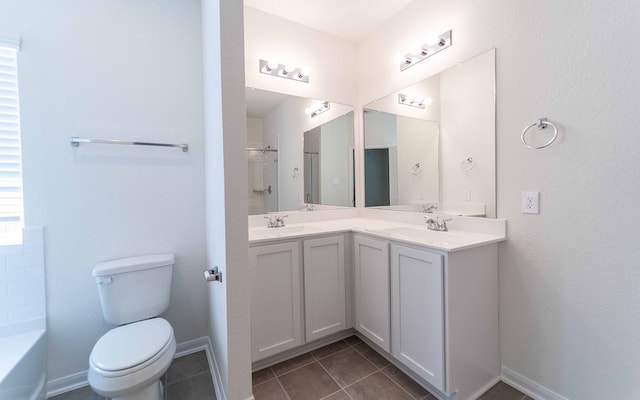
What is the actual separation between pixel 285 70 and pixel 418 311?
2155 millimetres

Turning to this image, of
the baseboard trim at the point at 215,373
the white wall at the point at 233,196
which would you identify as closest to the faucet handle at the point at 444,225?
the white wall at the point at 233,196

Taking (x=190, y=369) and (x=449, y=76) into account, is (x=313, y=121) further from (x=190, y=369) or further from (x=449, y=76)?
(x=190, y=369)

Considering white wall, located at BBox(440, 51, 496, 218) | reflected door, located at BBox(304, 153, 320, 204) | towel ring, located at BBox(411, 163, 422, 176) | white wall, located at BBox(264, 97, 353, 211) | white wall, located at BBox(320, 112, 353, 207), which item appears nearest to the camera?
white wall, located at BBox(440, 51, 496, 218)

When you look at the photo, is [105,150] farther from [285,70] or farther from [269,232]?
[285,70]

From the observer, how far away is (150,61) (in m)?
1.76

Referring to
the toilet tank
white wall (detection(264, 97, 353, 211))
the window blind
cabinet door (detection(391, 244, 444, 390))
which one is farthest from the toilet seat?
cabinet door (detection(391, 244, 444, 390))

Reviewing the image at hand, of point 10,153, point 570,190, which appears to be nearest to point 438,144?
point 570,190

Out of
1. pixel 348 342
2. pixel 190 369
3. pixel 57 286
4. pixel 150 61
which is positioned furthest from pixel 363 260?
pixel 150 61

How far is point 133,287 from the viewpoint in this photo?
1.57 meters

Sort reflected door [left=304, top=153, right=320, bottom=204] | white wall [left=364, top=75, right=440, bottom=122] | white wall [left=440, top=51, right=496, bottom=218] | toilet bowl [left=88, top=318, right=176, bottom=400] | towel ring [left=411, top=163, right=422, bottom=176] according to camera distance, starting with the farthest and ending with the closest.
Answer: reflected door [left=304, top=153, right=320, bottom=204]
towel ring [left=411, top=163, right=422, bottom=176]
white wall [left=364, top=75, right=440, bottom=122]
white wall [left=440, top=51, right=496, bottom=218]
toilet bowl [left=88, top=318, right=176, bottom=400]

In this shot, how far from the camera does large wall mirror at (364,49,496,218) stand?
5.39 feet

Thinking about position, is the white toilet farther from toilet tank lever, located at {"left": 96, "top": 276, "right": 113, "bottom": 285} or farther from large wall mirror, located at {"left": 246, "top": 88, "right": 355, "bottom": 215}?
large wall mirror, located at {"left": 246, "top": 88, "right": 355, "bottom": 215}

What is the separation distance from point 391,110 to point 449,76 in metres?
0.61

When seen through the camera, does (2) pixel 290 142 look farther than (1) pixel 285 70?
Yes
